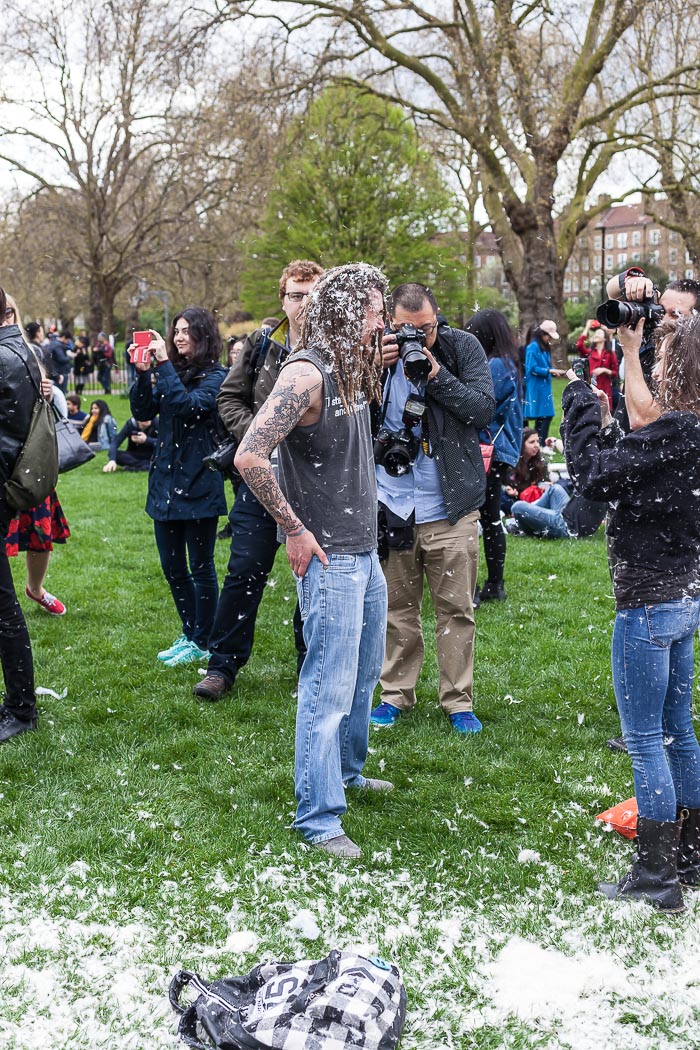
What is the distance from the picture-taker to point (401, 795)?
4258mm

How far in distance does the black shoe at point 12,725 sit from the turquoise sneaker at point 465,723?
2.06m

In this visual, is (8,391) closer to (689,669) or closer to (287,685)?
(287,685)

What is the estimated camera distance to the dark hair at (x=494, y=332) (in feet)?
22.0

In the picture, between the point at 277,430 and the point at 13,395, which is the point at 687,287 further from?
the point at 13,395

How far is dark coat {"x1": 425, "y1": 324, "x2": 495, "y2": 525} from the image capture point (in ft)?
16.0

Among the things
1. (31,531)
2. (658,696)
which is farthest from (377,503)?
(31,531)

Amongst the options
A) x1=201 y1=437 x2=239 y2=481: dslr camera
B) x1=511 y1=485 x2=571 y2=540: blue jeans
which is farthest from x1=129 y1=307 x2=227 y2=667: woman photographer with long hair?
x1=511 y1=485 x2=571 y2=540: blue jeans

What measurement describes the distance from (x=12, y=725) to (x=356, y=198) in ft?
45.9

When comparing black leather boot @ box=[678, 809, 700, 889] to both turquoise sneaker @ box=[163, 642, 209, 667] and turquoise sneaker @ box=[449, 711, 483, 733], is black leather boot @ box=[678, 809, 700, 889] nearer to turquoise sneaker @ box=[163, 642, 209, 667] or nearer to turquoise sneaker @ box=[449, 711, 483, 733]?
turquoise sneaker @ box=[449, 711, 483, 733]

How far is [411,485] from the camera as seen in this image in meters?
5.00

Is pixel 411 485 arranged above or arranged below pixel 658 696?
above

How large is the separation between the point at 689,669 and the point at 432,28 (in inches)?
769

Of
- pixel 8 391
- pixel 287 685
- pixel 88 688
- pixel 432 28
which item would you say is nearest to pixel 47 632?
pixel 88 688

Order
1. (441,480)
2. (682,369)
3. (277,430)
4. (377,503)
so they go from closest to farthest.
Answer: (682,369), (277,430), (377,503), (441,480)
